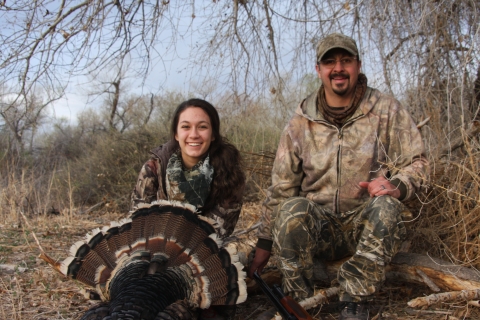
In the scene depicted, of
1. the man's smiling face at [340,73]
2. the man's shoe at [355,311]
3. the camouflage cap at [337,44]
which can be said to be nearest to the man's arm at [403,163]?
the man's smiling face at [340,73]

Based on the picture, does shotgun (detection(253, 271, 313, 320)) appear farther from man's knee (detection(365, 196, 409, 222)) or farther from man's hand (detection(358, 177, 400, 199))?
man's hand (detection(358, 177, 400, 199))

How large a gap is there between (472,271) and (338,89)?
1.51 m

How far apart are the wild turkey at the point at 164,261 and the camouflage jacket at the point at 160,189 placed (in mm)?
661

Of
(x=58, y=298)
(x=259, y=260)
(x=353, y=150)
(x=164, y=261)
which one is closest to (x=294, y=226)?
(x=259, y=260)

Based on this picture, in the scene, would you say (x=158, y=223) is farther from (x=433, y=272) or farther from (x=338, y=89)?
(x=433, y=272)

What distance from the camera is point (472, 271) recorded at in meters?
3.04

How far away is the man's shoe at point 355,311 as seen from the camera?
9.26ft

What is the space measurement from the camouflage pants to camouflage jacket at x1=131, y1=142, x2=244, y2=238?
0.68 metres

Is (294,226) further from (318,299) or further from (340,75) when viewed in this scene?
(340,75)

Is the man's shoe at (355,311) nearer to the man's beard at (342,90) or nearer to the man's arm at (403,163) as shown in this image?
the man's arm at (403,163)

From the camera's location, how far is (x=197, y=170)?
3.71 meters

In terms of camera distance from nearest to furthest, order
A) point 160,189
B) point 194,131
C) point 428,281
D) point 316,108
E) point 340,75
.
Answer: point 428,281, point 340,75, point 316,108, point 194,131, point 160,189

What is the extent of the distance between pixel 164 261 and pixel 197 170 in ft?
3.19

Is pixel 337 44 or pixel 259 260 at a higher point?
pixel 337 44
